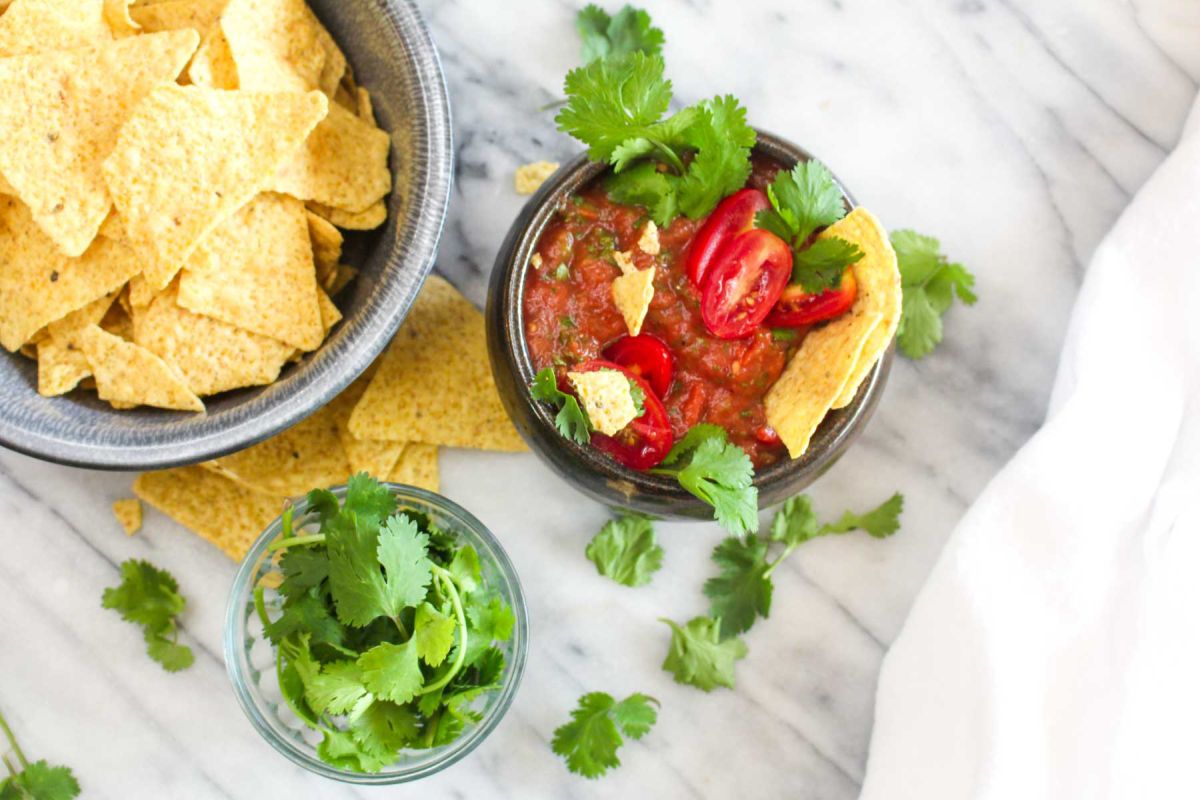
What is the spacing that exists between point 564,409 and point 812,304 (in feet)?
1.23

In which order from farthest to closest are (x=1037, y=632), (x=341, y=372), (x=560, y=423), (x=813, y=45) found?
(x=813, y=45), (x=1037, y=632), (x=341, y=372), (x=560, y=423)

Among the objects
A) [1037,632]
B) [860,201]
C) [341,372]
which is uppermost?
[860,201]

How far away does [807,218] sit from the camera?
154 centimetres

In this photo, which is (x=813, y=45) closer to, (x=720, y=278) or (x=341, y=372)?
(x=720, y=278)

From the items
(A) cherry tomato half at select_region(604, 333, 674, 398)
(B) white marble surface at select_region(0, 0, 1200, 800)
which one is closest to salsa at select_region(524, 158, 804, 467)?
(A) cherry tomato half at select_region(604, 333, 674, 398)

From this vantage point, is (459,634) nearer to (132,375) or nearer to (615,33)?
(132,375)

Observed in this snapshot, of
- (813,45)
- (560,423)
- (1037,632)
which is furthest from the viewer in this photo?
(813,45)

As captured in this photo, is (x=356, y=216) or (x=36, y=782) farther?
(x=36, y=782)

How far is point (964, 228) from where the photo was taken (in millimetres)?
Result: 2004

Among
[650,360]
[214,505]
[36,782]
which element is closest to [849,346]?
[650,360]

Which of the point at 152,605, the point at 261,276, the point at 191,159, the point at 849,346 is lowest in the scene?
the point at 152,605

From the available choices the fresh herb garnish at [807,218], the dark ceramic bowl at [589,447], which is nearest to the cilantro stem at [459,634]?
the dark ceramic bowl at [589,447]

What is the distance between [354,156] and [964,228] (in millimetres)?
1049

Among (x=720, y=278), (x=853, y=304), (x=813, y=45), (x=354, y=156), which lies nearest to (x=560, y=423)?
(x=720, y=278)
